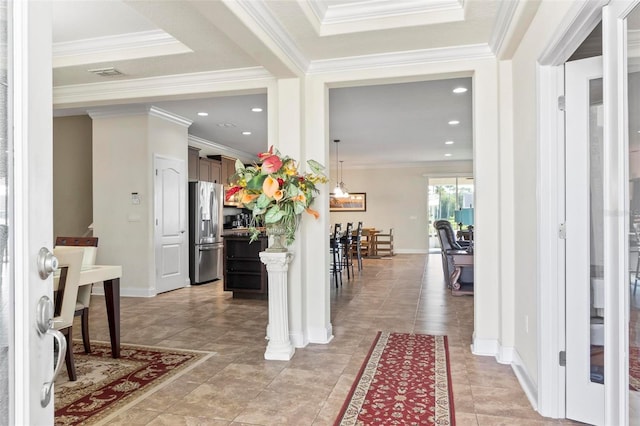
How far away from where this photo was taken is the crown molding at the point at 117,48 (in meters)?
3.55

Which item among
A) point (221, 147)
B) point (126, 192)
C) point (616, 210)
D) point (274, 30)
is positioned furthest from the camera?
point (221, 147)

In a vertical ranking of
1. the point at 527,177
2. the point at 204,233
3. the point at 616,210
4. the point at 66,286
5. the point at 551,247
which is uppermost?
the point at 527,177

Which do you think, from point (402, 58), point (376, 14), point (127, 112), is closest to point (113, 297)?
point (376, 14)

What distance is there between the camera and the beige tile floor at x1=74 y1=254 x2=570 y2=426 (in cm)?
242

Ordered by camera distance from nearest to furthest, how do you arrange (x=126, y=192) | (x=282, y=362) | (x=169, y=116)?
(x=282, y=362)
(x=126, y=192)
(x=169, y=116)

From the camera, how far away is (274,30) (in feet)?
9.70

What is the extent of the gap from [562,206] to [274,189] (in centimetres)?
184

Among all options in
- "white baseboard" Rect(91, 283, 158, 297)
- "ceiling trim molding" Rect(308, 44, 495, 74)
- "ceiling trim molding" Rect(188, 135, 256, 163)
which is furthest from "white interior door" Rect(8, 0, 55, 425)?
"ceiling trim molding" Rect(188, 135, 256, 163)

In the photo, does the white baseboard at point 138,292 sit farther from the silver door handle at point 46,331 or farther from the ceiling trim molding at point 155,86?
the silver door handle at point 46,331

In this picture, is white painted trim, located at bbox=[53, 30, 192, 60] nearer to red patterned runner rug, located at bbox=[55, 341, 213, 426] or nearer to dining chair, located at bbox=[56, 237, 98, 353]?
dining chair, located at bbox=[56, 237, 98, 353]

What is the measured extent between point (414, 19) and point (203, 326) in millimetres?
3396

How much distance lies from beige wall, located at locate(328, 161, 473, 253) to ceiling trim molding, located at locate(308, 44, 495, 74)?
345 inches

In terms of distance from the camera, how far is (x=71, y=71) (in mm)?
3973

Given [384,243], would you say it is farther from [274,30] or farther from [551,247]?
[551,247]
